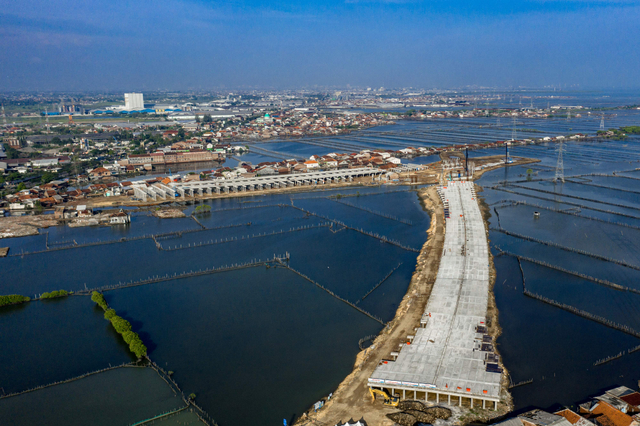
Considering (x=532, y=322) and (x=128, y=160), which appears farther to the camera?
(x=128, y=160)

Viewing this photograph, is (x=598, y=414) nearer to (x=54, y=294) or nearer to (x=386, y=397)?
(x=386, y=397)

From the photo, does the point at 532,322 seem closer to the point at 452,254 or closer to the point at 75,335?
the point at 452,254

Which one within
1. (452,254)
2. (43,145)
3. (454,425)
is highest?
(43,145)

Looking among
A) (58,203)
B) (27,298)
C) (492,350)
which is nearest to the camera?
(492,350)

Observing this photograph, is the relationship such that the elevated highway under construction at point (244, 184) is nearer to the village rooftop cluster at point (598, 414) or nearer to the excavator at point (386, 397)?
the excavator at point (386, 397)

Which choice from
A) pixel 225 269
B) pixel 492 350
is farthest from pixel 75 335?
pixel 492 350
